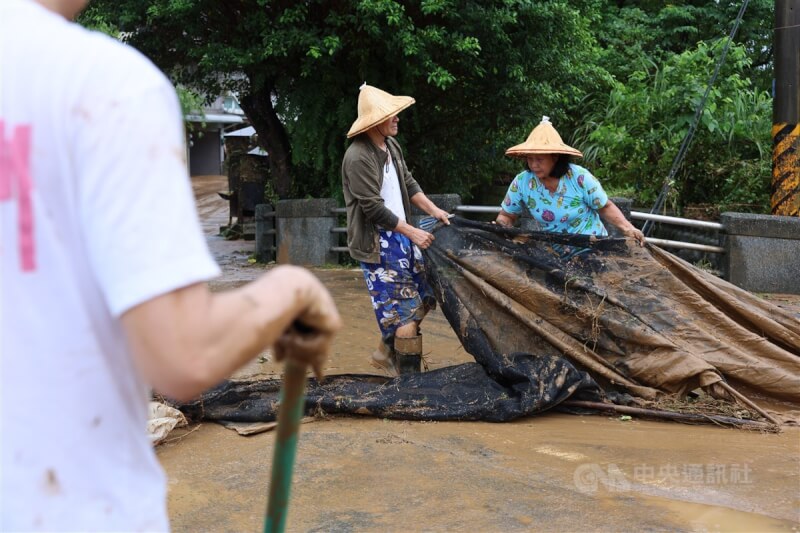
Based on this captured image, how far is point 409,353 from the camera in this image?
230 inches

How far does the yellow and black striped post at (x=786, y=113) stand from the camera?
9.17m

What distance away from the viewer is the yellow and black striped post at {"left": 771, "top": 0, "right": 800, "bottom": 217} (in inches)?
361

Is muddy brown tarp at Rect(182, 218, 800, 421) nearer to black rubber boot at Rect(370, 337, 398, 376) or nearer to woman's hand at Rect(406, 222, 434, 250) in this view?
woman's hand at Rect(406, 222, 434, 250)

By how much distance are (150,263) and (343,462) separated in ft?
10.7

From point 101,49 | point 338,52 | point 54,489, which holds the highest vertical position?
point 338,52

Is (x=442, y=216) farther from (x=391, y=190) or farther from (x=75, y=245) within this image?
(x=75, y=245)

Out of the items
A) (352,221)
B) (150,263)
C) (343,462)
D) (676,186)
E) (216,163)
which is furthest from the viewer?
(216,163)

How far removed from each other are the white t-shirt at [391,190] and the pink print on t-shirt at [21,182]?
460 centimetres

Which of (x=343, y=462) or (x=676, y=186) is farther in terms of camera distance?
(x=676, y=186)

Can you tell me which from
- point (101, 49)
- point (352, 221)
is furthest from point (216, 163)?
point (101, 49)

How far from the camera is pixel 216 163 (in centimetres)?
4047

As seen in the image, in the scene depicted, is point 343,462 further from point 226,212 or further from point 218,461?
point 226,212

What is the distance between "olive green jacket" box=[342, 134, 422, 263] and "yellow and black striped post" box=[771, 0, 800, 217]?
218 inches

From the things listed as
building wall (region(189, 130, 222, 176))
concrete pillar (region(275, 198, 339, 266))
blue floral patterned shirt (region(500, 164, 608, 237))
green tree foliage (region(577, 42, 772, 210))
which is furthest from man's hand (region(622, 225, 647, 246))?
building wall (region(189, 130, 222, 176))
